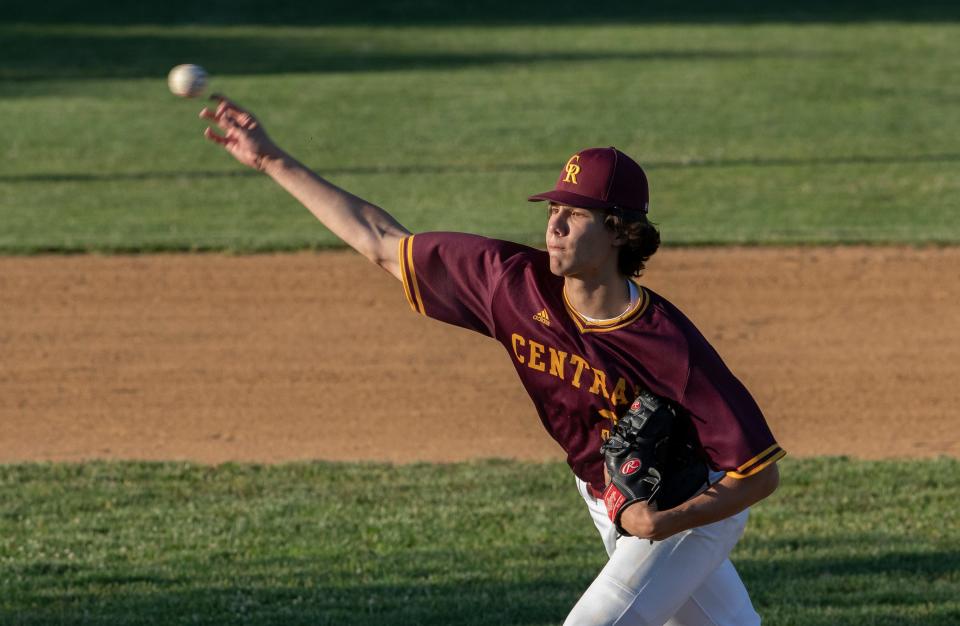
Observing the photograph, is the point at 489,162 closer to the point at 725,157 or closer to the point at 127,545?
the point at 725,157

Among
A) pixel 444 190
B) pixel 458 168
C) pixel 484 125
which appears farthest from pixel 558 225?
pixel 484 125

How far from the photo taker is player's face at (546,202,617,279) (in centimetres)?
442

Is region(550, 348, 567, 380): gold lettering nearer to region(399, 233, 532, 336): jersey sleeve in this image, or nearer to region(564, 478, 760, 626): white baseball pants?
region(399, 233, 532, 336): jersey sleeve

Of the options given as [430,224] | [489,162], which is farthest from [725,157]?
[430,224]

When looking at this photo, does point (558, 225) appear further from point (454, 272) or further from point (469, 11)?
point (469, 11)

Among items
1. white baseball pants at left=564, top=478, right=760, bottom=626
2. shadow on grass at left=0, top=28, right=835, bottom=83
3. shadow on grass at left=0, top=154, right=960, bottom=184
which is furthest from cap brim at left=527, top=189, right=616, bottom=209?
shadow on grass at left=0, top=28, right=835, bottom=83

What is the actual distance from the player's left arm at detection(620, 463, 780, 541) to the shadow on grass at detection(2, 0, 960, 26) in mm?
27995

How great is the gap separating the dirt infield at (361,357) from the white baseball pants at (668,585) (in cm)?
463

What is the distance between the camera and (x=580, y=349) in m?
4.47

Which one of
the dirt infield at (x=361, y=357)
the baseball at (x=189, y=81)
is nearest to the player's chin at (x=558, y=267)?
the baseball at (x=189, y=81)

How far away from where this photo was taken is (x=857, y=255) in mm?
13766

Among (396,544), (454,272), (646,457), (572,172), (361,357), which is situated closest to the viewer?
(646,457)

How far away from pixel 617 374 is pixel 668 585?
0.62 m

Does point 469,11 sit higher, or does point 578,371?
point 469,11
